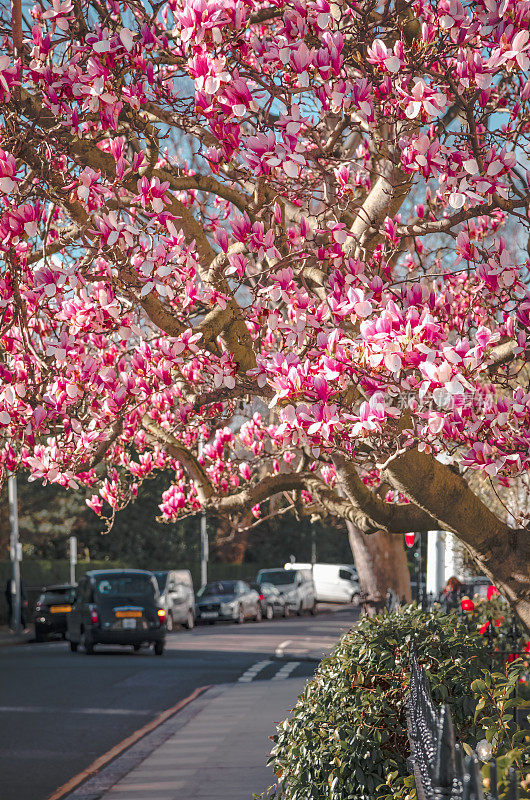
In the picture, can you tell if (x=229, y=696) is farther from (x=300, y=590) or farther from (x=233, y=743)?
(x=300, y=590)

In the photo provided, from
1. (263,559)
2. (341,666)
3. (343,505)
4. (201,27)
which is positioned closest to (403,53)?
(201,27)

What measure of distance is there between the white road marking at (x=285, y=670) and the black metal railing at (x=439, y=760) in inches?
540

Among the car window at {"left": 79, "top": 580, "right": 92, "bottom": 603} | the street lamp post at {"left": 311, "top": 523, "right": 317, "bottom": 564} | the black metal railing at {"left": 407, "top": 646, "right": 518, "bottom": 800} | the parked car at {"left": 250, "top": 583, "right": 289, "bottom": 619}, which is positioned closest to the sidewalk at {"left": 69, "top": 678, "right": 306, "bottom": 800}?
the black metal railing at {"left": 407, "top": 646, "right": 518, "bottom": 800}

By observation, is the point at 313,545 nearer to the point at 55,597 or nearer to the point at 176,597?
the point at 176,597

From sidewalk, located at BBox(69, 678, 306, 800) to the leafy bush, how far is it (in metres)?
2.49

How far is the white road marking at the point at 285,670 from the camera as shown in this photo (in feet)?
61.7

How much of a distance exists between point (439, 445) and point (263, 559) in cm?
6055

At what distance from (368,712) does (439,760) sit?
2.24 m

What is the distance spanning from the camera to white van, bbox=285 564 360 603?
54.1 meters

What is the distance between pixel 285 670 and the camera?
66.7 feet

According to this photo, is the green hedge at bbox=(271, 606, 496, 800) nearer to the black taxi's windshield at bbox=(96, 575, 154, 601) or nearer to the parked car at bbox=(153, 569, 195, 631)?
the black taxi's windshield at bbox=(96, 575, 154, 601)

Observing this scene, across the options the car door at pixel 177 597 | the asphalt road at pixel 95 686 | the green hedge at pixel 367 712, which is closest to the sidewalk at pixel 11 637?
the asphalt road at pixel 95 686

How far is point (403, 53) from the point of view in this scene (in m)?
5.74

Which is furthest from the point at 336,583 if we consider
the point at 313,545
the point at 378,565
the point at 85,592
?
the point at 378,565
